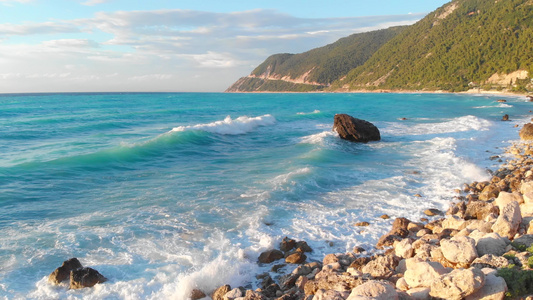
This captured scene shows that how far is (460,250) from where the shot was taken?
5535 millimetres

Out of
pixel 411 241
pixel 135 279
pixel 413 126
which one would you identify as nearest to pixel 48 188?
pixel 135 279

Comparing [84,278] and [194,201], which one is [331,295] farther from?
[194,201]

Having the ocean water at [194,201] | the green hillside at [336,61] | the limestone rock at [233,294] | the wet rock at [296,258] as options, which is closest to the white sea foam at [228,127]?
the ocean water at [194,201]

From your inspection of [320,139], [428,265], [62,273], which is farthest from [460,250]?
[320,139]

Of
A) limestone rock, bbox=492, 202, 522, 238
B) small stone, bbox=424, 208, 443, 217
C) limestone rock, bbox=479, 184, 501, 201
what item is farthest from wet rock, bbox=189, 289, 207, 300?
limestone rock, bbox=479, 184, 501, 201

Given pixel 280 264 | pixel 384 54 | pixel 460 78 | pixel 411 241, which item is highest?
pixel 384 54

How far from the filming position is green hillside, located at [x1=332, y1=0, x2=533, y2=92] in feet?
257

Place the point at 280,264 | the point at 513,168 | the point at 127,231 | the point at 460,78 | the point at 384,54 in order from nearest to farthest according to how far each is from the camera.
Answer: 1. the point at 280,264
2. the point at 127,231
3. the point at 513,168
4. the point at 460,78
5. the point at 384,54

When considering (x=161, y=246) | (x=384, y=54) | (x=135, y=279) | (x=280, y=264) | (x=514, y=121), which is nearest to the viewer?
(x=135, y=279)

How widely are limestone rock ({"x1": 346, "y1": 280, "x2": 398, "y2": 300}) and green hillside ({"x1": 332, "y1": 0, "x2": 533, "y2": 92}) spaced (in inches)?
3003

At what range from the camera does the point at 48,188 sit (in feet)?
42.4

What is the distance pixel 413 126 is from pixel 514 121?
344 inches

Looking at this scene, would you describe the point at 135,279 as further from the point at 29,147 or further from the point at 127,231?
the point at 29,147

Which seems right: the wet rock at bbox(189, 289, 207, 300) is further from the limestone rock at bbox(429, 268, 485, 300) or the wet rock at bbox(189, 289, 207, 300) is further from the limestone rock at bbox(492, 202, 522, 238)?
the limestone rock at bbox(492, 202, 522, 238)
